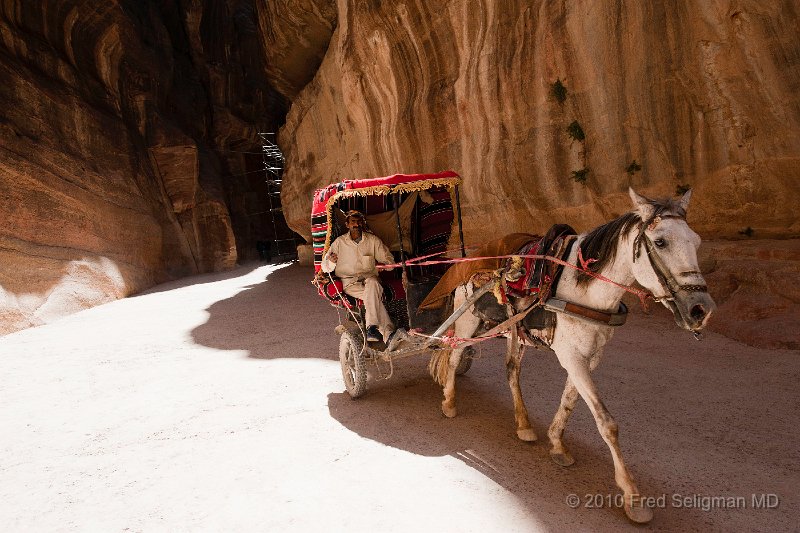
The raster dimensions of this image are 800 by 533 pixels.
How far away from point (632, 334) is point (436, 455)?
4.12 metres

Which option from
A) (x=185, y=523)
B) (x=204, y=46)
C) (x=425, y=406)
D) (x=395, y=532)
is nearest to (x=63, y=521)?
(x=185, y=523)

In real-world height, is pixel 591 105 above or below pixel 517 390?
above

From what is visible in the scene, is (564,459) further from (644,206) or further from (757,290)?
(757,290)

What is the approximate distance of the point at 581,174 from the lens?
7590 millimetres

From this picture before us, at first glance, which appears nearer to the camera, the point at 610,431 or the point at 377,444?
the point at 610,431

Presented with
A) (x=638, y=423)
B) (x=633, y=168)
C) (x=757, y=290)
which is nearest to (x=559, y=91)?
(x=633, y=168)

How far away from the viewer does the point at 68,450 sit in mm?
3926

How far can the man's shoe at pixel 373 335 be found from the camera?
4.44 metres

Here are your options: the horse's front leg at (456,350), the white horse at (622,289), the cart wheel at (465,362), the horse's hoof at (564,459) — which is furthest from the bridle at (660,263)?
the cart wheel at (465,362)

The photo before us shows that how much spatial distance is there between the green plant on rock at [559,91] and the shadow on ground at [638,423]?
12.6 feet

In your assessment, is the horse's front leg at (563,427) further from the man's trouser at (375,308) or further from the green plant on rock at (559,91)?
the green plant on rock at (559,91)

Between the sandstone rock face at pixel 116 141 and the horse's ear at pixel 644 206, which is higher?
the sandstone rock face at pixel 116 141

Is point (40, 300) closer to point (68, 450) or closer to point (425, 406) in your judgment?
point (68, 450)

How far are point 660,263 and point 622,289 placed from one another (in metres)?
0.38
